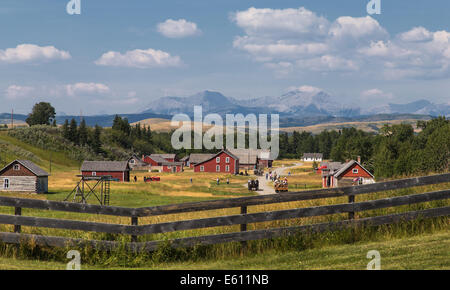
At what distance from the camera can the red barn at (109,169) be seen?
106062mm

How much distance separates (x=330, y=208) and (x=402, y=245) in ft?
6.15

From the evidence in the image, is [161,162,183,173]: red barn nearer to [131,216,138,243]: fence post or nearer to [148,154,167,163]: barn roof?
[148,154,167,163]: barn roof

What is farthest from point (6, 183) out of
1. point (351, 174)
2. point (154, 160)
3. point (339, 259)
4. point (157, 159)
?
point (157, 159)

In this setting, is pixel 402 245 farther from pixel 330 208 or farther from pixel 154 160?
pixel 154 160

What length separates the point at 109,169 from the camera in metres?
108

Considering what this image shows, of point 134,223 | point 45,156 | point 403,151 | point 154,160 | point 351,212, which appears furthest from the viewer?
point 154,160

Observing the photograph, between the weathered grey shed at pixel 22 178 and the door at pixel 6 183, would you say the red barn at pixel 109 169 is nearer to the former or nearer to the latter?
the weathered grey shed at pixel 22 178

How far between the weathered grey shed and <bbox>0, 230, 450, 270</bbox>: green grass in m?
72.0

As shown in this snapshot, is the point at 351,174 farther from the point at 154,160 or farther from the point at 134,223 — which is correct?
the point at 154,160

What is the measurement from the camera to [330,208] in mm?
11531

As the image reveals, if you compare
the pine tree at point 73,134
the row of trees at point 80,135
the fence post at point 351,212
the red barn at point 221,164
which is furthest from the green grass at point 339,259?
the pine tree at point 73,134

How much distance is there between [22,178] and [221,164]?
7227 centimetres
